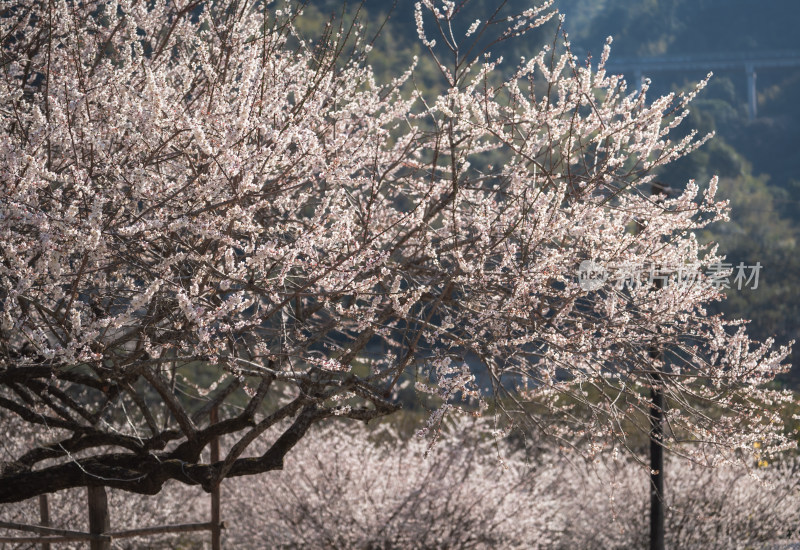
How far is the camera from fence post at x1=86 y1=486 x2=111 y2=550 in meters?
4.83

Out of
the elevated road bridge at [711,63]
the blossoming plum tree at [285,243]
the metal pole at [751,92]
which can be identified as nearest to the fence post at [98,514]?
the blossoming plum tree at [285,243]

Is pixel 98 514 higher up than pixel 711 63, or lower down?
lower down

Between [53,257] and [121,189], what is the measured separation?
496mm

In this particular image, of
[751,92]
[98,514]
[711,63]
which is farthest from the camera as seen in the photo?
[711,63]

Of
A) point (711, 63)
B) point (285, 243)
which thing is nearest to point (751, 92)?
point (711, 63)

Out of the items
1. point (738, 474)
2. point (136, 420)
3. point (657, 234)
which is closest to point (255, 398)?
point (657, 234)

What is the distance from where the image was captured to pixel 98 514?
4945 millimetres

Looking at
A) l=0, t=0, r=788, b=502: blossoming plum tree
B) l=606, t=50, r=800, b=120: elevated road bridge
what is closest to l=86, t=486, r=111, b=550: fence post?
l=0, t=0, r=788, b=502: blossoming plum tree

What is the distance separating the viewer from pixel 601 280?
3574mm

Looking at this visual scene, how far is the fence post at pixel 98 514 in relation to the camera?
4.83 metres

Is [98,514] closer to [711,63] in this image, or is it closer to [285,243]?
[285,243]

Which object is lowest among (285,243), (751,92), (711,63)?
(285,243)

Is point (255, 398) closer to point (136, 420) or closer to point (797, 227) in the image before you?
point (136, 420)

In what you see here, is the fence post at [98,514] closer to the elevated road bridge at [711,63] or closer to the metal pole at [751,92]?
the metal pole at [751,92]
